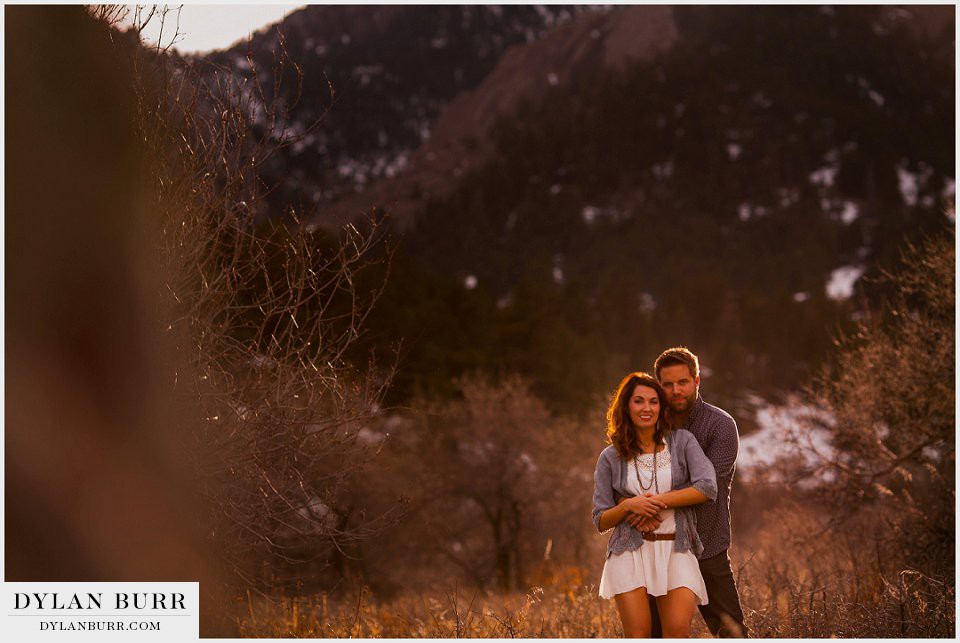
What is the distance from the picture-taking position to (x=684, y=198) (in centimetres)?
15312

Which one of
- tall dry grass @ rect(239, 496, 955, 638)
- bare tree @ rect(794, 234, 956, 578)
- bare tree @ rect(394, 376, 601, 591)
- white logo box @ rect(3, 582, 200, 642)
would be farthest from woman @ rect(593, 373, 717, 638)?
bare tree @ rect(394, 376, 601, 591)

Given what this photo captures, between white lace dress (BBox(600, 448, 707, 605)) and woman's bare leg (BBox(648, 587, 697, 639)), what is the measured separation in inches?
1.4

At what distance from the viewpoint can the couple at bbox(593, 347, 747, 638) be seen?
4910 mm

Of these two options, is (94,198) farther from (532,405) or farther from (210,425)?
(532,405)

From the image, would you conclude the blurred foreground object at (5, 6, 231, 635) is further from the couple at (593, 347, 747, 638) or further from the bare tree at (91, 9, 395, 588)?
the couple at (593, 347, 747, 638)

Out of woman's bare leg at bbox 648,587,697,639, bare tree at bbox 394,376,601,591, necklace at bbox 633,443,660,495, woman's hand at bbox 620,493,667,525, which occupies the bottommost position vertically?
woman's bare leg at bbox 648,587,697,639

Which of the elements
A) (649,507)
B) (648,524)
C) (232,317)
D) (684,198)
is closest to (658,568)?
(648,524)

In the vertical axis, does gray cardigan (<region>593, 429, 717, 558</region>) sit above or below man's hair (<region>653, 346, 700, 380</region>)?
below

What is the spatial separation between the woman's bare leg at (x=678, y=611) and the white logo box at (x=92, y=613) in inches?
112

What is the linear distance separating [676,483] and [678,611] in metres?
0.65

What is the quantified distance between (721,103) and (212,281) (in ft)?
579

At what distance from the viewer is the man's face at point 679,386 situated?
17.3 ft

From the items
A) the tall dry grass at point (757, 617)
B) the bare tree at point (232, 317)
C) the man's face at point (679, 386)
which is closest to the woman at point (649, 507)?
the man's face at point (679, 386)

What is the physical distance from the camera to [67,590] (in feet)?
18.3
